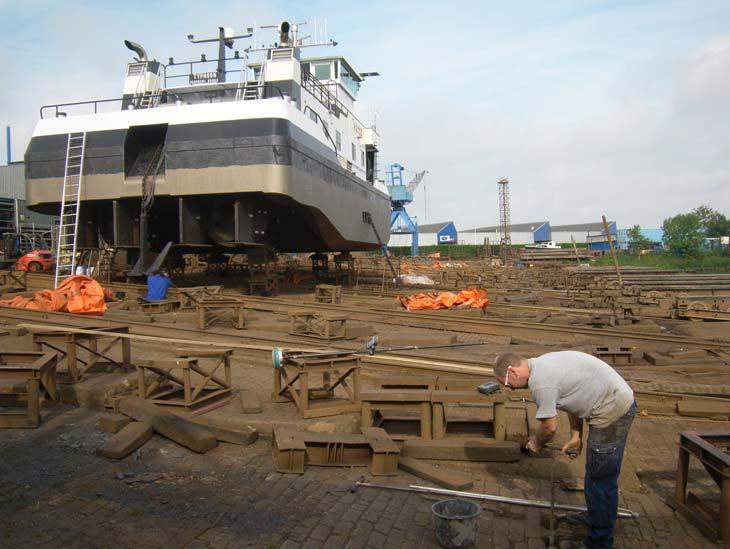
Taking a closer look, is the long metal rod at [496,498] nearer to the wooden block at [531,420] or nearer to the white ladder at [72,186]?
the wooden block at [531,420]

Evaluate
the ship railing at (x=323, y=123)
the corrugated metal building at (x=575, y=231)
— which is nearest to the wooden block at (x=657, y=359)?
the ship railing at (x=323, y=123)

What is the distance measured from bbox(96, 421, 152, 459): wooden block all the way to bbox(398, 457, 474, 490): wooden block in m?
2.40

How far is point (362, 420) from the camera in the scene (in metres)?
5.50

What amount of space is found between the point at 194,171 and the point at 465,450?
1019cm

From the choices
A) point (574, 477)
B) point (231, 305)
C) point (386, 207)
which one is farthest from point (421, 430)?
point (386, 207)

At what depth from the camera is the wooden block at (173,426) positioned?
5188mm

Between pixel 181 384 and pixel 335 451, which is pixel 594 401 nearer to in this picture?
pixel 335 451

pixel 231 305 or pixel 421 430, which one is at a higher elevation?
pixel 231 305

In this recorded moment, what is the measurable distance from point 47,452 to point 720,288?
26114 millimetres

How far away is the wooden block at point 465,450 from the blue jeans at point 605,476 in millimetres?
1496

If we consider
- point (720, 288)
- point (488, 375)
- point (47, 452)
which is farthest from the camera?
point (720, 288)

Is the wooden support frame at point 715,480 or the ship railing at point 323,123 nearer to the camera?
the wooden support frame at point 715,480

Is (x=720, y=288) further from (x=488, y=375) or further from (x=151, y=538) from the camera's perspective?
(x=151, y=538)

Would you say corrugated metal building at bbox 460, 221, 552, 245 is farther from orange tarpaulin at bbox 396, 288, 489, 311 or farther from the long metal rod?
the long metal rod
